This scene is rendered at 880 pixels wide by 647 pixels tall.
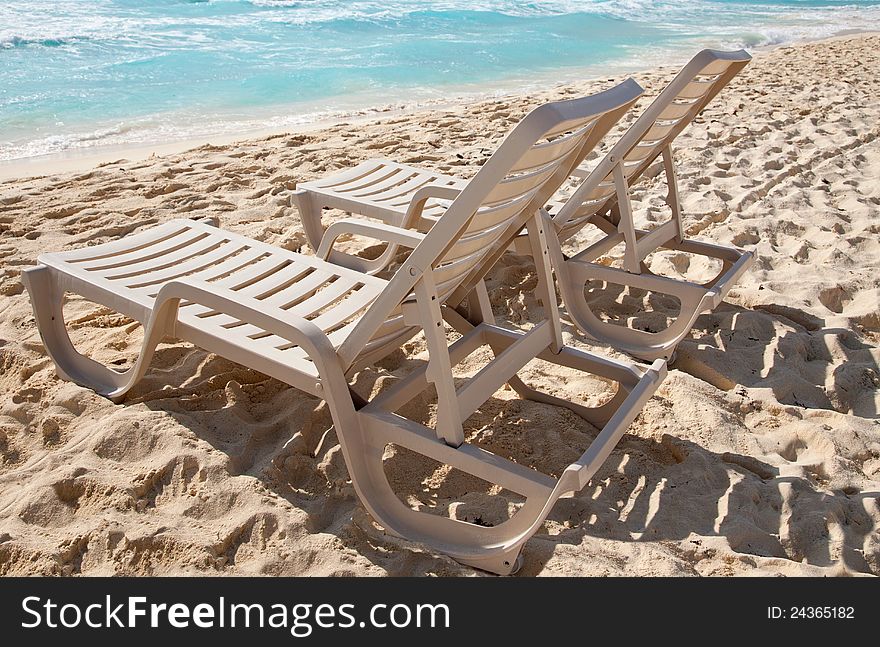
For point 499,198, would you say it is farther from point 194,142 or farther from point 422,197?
point 194,142

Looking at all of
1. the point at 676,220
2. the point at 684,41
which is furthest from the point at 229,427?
the point at 684,41

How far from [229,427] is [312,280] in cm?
62

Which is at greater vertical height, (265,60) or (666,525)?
(666,525)

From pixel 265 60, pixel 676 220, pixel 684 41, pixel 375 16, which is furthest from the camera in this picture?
pixel 375 16

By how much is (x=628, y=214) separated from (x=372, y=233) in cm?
116

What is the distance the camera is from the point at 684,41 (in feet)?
52.4

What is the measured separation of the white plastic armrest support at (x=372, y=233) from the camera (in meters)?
2.95

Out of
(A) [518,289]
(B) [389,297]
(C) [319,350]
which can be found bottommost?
(A) [518,289]

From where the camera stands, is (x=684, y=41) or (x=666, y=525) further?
(x=684, y=41)

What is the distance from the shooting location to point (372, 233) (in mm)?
3170

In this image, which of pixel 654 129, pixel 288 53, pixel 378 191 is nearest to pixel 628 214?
pixel 654 129

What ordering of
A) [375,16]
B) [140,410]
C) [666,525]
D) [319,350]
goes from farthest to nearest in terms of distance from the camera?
[375,16]
[140,410]
[666,525]
[319,350]

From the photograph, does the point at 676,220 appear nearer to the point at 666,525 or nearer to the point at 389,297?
the point at 666,525

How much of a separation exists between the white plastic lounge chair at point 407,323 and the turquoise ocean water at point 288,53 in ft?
16.9
